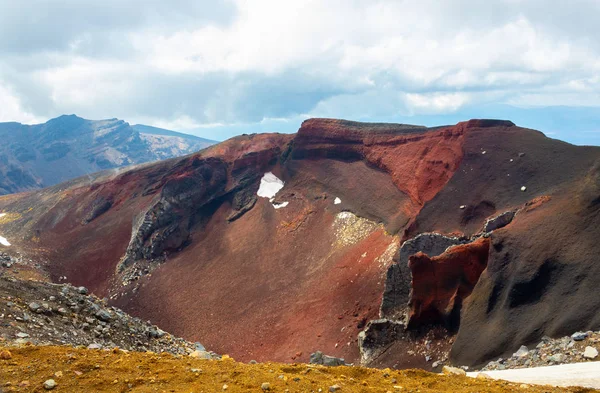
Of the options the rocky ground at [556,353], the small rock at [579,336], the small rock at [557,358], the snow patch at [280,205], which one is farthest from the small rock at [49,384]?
the snow patch at [280,205]

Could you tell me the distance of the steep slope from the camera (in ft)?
67.3

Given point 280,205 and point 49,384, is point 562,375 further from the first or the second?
point 280,205

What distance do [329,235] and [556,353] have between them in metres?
24.7

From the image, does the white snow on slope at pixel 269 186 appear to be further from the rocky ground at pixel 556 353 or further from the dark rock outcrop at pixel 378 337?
the rocky ground at pixel 556 353

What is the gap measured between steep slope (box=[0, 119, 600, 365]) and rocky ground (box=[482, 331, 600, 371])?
118 centimetres

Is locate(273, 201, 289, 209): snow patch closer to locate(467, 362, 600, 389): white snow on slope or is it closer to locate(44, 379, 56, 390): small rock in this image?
locate(467, 362, 600, 389): white snow on slope

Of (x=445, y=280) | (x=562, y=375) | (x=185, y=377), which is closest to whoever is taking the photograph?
(x=185, y=377)

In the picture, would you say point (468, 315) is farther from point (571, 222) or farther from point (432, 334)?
point (571, 222)

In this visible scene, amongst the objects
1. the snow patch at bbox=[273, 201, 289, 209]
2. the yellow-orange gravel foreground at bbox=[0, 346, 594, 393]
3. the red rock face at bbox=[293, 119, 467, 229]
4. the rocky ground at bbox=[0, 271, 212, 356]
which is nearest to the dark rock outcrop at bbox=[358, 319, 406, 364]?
the rocky ground at bbox=[0, 271, 212, 356]

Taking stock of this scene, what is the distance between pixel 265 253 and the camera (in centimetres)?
3988

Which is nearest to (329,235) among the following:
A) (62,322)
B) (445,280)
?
(445,280)

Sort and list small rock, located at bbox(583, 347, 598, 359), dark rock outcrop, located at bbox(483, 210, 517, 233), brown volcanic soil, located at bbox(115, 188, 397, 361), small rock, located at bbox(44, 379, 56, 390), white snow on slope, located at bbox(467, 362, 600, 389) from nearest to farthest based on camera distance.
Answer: small rock, located at bbox(44, 379, 56, 390) → white snow on slope, located at bbox(467, 362, 600, 389) → small rock, located at bbox(583, 347, 598, 359) → dark rock outcrop, located at bbox(483, 210, 517, 233) → brown volcanic soil, located at bbox(115, 188, 397, 361)

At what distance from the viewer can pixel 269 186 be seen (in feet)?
167

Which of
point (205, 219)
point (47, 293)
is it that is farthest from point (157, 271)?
point (47, 293)
